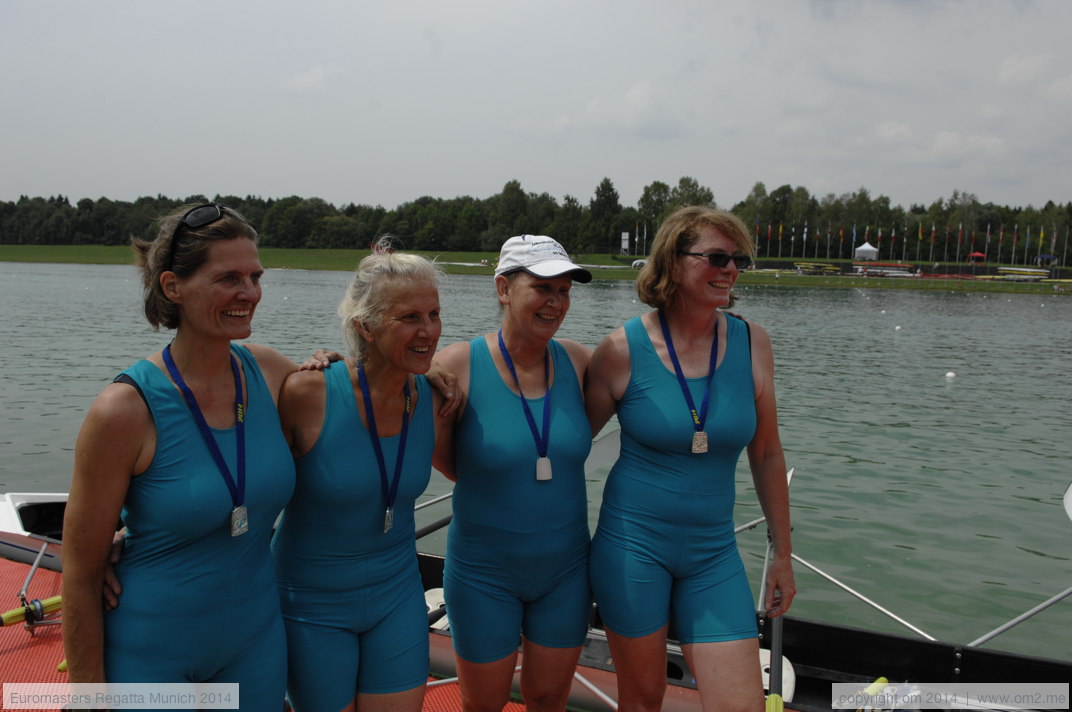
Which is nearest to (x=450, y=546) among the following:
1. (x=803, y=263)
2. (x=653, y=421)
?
(x=653, y=421)

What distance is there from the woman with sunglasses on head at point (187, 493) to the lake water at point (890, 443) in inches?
59.9

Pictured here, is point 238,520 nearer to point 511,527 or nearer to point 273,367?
point 273,367

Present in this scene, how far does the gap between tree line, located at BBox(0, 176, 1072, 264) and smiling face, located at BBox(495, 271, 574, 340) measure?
92.0 meters

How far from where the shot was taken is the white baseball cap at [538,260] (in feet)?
9.43

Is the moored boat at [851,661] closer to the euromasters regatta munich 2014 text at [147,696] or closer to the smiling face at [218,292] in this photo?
the euromasters regatta munich 2014 text at [147,696]

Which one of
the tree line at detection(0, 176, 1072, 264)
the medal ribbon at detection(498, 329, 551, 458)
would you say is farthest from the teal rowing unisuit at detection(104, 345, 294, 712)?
the tree line at detection(0, 176, 1072, 264)

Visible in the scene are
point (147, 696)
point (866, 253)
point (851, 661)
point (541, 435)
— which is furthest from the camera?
point (866, 253)

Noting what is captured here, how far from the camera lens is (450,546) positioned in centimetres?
304

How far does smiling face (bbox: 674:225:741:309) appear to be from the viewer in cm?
303

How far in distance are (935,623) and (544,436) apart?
20.8ft

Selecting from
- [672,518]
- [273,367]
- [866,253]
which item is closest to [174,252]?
[273,367]

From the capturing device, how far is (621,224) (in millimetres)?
105875

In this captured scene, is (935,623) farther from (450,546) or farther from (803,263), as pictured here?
(803,263)

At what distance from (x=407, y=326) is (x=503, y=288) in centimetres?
63
